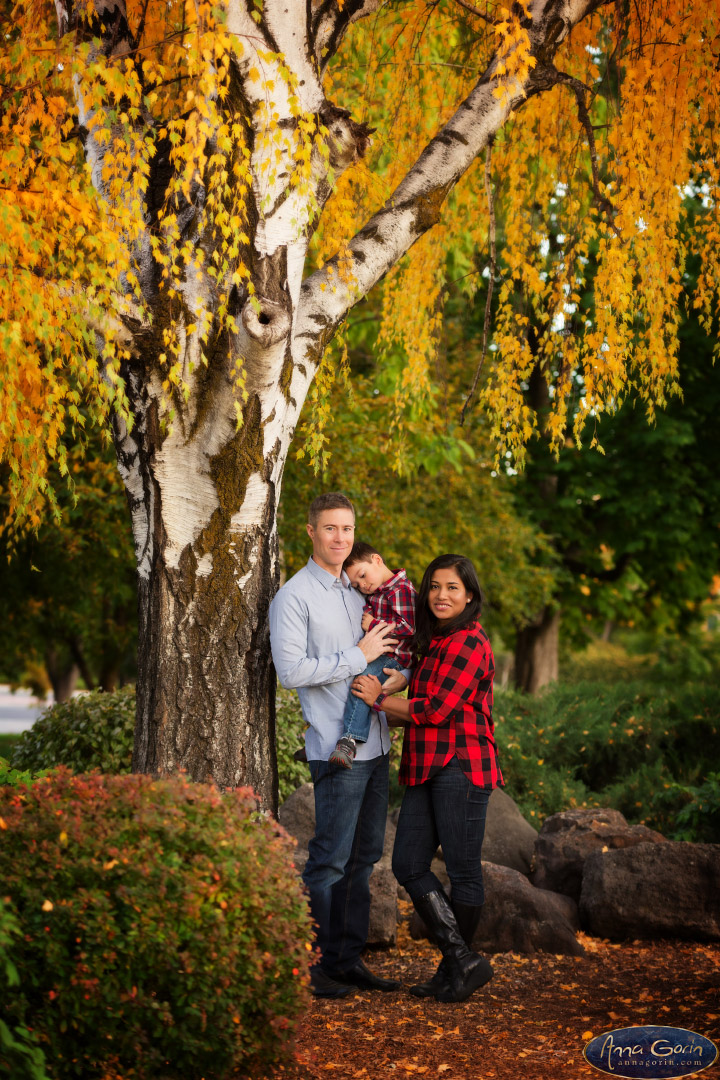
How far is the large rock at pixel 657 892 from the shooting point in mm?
5387

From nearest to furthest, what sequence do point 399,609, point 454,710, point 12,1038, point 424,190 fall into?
point 12,1038
point 454,710
point 399,609
point 424,190

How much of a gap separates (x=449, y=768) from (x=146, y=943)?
76.0 inches

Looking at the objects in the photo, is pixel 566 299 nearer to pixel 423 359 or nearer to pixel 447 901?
pixel 423 359

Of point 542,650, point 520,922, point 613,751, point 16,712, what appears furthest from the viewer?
point 16,712

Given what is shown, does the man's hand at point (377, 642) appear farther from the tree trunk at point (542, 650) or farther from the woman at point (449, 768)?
the tree trunk at point (542, 650)

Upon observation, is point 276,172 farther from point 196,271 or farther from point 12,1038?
point 12,1038

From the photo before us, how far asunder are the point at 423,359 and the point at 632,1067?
4.65 metres

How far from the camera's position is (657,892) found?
5461 mm

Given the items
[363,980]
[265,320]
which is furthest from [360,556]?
[363,980]

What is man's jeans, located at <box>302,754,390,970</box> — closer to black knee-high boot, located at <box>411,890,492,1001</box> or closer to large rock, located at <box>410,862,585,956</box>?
black knee-high boot, located at <box>411,890,492,1001</box>

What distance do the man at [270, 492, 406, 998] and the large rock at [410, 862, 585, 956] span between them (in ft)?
3.38

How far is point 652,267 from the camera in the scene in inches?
231

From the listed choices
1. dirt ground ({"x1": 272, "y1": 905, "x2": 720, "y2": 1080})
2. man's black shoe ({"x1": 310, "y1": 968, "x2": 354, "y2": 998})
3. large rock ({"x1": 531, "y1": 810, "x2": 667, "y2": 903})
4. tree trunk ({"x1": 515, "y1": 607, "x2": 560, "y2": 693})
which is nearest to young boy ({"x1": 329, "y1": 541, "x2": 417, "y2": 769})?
man's black shoe ({"x1": 310, "y1": 968, "x2": 354, "y2": 998})

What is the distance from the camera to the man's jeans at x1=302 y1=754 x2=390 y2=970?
14.0ft
